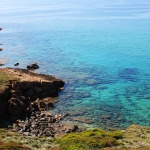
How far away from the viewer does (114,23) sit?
7042 inches

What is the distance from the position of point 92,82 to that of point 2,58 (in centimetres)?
4436

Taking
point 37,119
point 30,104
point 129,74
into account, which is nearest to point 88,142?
point 37,119

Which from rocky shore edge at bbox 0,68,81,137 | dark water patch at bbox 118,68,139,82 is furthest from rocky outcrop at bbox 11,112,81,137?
dark water patch at bbox 118,68,139,82

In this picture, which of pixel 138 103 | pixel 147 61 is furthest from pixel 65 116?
pixel 147 61

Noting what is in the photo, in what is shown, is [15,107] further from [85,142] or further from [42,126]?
[85,142]

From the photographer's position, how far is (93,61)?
102 meters

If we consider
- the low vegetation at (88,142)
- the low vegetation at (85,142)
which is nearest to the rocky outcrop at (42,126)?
the low vegetation at (85,142)

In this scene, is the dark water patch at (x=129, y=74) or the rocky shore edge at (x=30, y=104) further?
the dark water patch at (x=129, y=74)

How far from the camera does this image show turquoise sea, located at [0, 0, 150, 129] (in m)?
61.0

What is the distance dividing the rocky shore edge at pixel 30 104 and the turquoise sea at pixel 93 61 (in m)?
3.08

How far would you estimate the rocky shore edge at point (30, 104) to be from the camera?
5291 centimetres

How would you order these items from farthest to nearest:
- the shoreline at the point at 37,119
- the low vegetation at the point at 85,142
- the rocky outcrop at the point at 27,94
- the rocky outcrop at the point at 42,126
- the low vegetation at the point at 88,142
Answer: the rocky outcrop at the point at 27,94, the rocky outcrop at the point at 42,126, the shoreline at the point at 37,119, the low vegetation at the point at 88,142, the low vegetation at the point at 85,142

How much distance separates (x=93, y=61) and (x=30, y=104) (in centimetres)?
4434

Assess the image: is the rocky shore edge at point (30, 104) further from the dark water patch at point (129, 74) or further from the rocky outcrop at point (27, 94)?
the dark water patch at point (129, 74)
